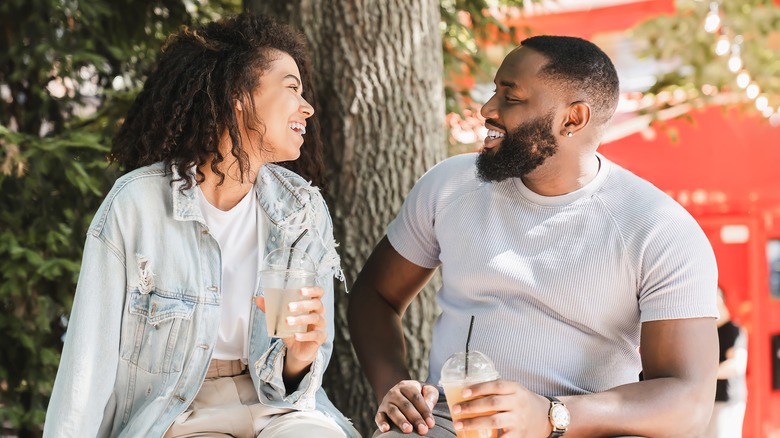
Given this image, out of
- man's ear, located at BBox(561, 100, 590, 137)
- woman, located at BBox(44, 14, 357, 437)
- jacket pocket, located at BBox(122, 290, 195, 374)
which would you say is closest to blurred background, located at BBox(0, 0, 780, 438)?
woman, located at BBox(44, 14, 357, 437)

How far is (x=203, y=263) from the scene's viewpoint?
2.78m

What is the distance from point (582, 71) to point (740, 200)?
17.9 feet

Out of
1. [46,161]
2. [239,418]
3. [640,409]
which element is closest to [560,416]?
[640,409]

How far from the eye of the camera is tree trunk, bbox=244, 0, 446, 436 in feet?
12.4

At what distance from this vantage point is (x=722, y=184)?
7.95m

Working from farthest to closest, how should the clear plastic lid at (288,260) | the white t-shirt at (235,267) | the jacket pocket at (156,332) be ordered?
the white t-shirt at (235,267), the jacket pocket at (156,332), the clear plastic lid at (288,260)

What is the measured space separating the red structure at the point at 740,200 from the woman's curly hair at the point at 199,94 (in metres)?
5.23

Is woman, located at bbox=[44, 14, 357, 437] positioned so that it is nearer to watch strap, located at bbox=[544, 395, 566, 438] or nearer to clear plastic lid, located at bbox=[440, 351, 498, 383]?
clear plastic lid, located at bbox=[440, 351, 498, 383]

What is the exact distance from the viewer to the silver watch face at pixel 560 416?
2.50 m

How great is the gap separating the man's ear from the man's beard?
6cm

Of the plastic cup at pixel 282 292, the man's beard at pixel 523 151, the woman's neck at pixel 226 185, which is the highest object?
the man's beard at pixel 523 151

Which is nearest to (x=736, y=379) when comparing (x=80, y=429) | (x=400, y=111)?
(x=400, y=111)

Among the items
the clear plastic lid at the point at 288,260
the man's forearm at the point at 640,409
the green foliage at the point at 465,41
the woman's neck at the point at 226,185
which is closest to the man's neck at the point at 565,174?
the man's forearm at the point at 640,409

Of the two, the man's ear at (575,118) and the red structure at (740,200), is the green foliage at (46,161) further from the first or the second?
the red structure at (740,200)
